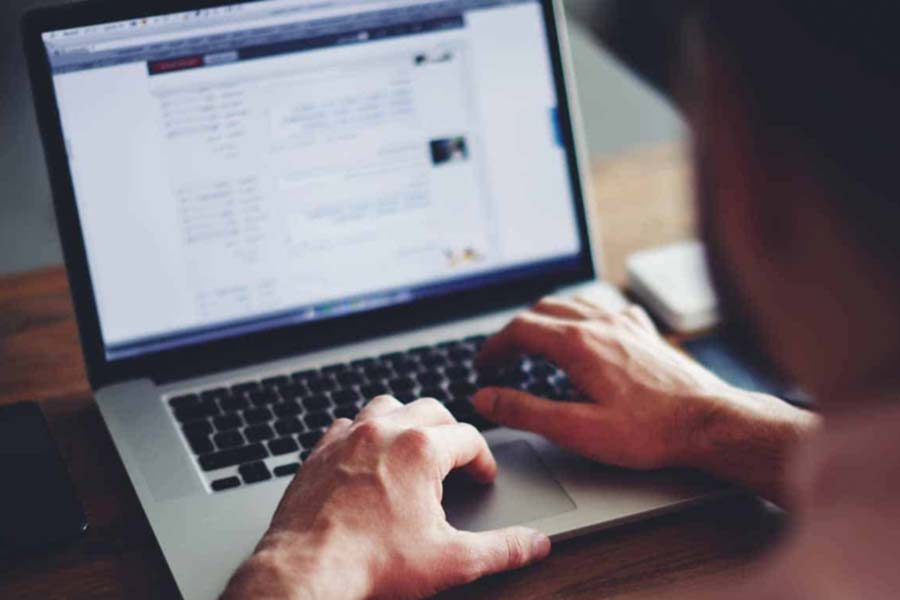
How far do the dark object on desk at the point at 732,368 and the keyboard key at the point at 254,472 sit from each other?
434 millimetres

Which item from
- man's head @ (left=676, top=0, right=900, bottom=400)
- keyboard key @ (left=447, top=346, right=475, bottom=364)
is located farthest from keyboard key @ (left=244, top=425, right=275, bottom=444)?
man's head @ (left=676, top=0, right=900, bottom=400)

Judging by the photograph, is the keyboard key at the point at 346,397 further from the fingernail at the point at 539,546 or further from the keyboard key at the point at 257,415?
the fingernail at the point at 539,546

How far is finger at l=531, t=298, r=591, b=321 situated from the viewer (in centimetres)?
111

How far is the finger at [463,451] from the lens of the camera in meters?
0.89

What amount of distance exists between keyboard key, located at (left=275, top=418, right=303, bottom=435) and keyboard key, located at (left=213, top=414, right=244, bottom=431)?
0.12 feet

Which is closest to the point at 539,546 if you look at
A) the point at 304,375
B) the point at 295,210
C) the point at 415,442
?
the point at 415,442

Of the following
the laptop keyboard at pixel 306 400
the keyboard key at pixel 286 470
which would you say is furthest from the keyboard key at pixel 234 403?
the keyboard key at pixel 286 470

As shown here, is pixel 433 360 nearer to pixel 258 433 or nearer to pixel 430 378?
pixel 430 378

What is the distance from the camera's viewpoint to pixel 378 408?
37.4 inches

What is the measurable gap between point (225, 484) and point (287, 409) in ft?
0.38

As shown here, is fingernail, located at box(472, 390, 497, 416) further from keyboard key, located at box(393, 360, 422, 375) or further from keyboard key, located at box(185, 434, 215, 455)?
keyboard key, located at box(185, 434, 215, 455)

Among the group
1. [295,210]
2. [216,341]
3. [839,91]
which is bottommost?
[216,341]

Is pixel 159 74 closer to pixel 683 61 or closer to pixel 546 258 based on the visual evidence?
pixel 546 258

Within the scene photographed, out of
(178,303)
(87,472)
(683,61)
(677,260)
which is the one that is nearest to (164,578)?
(87,472)
